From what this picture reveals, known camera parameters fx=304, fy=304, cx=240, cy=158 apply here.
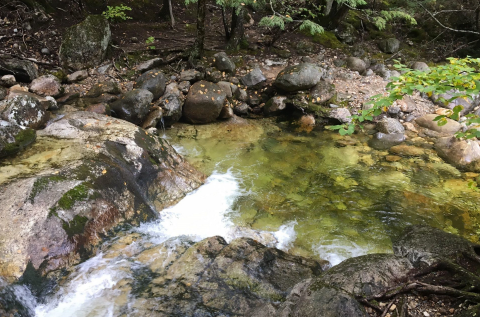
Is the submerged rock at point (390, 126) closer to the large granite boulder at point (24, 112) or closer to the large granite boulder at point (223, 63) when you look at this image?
the large granite boulder at point (223, 63)

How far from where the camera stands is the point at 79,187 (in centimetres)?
458

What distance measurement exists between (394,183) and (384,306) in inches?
188

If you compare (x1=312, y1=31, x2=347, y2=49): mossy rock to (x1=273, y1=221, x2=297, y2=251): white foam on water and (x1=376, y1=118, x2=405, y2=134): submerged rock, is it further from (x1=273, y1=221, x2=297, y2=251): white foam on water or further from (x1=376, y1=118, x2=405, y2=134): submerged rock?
(x1=273, y1=221, x2=297, y2=251): white foam on water

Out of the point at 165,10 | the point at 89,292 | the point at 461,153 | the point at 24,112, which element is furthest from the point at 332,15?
the point at 89,292

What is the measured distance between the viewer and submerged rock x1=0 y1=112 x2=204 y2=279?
3.89 m

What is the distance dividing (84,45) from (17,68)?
6.72ft

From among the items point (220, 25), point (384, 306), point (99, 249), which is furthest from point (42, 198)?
point (220, 25)

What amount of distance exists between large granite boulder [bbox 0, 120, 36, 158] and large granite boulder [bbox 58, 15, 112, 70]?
493cm

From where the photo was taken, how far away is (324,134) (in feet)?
30.6

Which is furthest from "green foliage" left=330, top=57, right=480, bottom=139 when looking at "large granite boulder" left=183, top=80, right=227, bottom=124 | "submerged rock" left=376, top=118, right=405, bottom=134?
"large granite boulder" left=183, top=80, right=227, bottom=124

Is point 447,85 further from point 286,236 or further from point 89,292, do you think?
point 89,292

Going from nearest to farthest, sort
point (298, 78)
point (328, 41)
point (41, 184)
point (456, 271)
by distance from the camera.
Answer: point (456, 271)
point (41, 184)
point (298, 78)
point (328, 41)

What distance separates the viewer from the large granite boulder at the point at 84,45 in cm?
955

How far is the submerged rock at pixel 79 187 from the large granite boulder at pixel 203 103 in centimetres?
247
